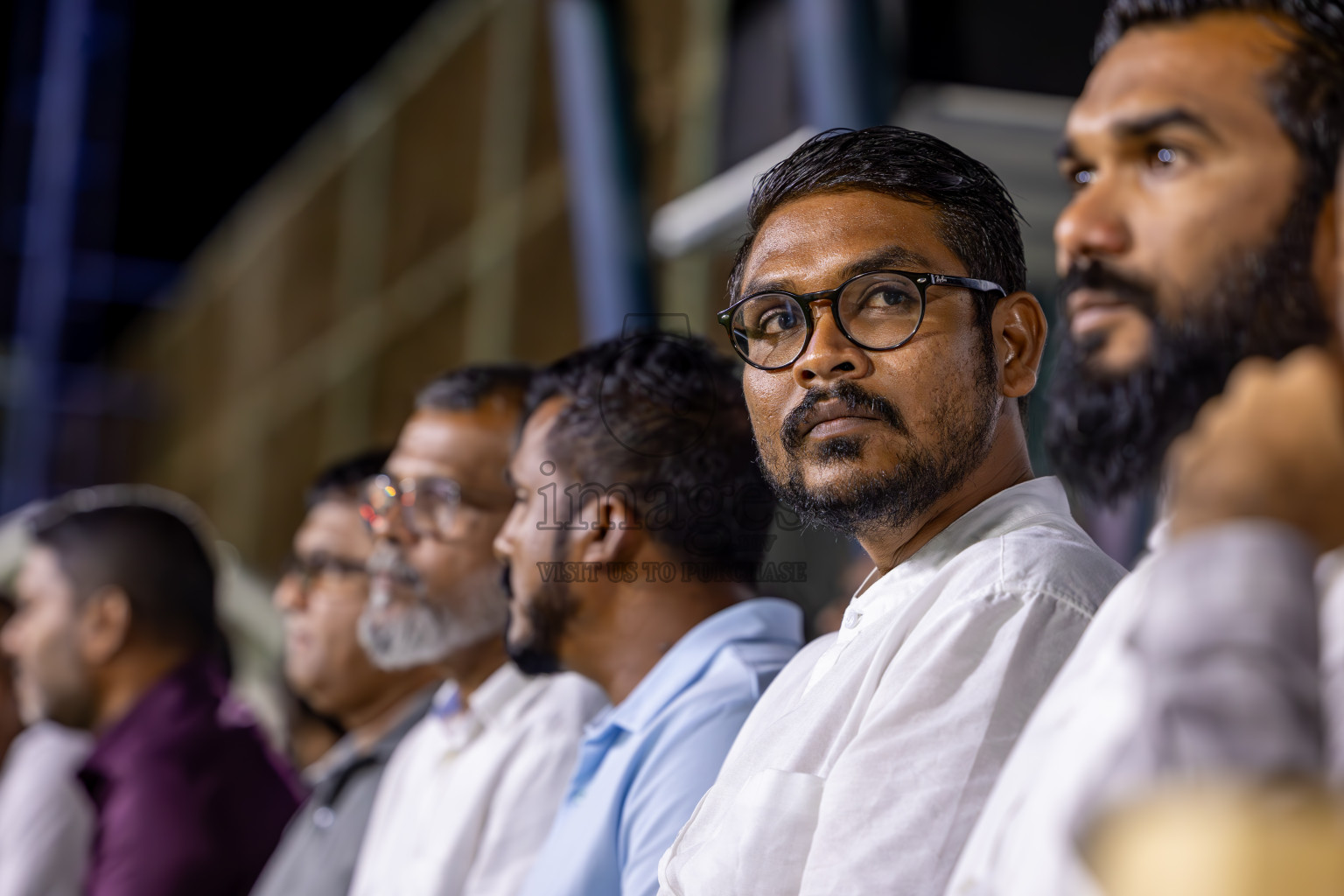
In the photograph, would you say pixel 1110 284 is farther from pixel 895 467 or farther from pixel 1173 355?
pixel 895 467

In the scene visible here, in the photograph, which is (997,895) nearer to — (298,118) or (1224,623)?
(1224,623)

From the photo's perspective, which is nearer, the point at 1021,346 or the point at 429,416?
the point at 1021,346

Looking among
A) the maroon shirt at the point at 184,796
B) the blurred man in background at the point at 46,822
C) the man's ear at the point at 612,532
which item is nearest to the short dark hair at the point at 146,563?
the maroon shirt at the point at 184,796

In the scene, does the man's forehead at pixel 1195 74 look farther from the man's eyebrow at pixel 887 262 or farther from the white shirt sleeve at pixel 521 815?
the white shirt sleeve at pixel 521 815

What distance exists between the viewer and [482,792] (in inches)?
99.9

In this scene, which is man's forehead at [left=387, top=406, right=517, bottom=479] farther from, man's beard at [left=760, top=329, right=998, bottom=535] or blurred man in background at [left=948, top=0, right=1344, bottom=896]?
blurred man in background at [left=948, top=0, right=1344, bottom=896]

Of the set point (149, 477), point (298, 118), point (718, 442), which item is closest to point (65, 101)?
point (298, 118)

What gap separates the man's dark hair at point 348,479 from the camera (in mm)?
3797

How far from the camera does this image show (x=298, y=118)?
403 inches

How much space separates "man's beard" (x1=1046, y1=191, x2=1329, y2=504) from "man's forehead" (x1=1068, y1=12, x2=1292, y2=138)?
0.10 m

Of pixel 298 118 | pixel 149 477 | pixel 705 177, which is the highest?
pixel 298 118

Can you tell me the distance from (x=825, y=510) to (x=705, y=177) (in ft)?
11.7

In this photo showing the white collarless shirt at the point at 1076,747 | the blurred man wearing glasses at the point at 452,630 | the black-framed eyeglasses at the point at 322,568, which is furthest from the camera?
the black-framed eyeglasses at the point at 322,568

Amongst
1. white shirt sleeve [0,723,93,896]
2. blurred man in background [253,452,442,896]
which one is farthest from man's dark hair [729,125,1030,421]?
white shirt sleeve [0,723,93,896]
